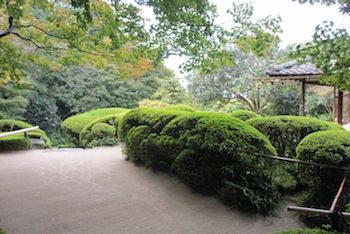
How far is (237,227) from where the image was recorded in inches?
121

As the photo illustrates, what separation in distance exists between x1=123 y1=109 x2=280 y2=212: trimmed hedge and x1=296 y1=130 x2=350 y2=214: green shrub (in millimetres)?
498

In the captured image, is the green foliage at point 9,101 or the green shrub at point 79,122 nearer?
the green foliage at point 9,101

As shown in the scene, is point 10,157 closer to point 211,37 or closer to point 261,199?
point 211,37

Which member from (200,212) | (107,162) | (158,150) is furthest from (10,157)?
(200,212)

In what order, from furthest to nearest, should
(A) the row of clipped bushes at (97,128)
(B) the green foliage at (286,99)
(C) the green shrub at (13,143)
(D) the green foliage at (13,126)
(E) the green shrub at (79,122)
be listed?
(B) the green foliage at (286,99)
(E) the green shrub at (79,122)
(D) the green foliage at (13,126)
(A) the row of clipped bushes at (97,128)
(C) the green shrub at (13,143)

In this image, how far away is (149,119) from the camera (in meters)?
5.67

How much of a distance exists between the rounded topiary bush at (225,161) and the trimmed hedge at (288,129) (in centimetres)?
82

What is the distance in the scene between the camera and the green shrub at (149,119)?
17.3ft

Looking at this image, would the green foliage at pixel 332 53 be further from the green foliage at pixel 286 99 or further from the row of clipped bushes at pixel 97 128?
the green foliage at pixel 286 99

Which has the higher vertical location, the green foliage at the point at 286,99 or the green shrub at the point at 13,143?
the green foliage at the point at 286,99

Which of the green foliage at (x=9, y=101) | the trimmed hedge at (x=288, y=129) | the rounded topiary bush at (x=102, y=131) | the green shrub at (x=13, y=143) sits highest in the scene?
the green foliage at (x=9, y=101)

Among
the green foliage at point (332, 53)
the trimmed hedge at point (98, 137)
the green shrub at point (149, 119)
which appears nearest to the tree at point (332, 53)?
the green foliage at point (332, 53)

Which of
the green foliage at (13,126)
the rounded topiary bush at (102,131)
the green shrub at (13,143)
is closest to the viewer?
the green shrub at (13,143)

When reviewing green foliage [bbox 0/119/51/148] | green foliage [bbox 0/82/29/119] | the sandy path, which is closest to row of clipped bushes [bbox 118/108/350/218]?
the sandy path
